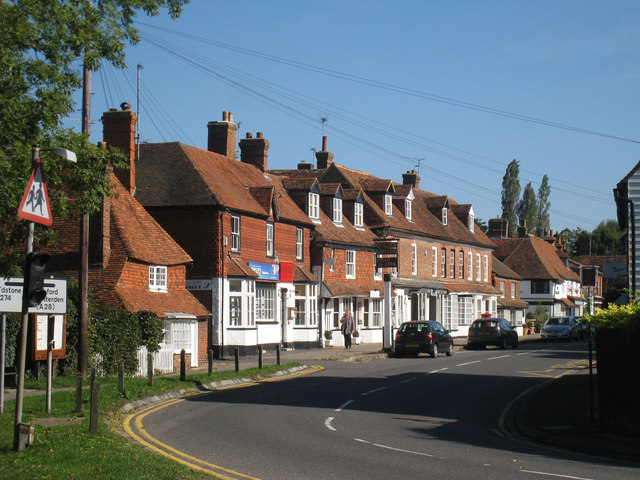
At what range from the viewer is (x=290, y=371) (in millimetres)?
29891

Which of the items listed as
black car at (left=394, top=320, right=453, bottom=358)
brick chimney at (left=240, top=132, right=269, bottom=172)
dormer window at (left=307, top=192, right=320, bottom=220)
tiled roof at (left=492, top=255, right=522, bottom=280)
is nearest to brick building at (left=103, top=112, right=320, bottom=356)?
dormer window at (left=307, top=192, right=320, bottom=220)

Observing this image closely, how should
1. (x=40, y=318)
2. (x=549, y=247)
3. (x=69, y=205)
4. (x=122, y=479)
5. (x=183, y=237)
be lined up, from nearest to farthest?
(x=122, y=479), (x=69, y=205), (x=40, y=318), (x=183, y=237), (x=549, y=247)

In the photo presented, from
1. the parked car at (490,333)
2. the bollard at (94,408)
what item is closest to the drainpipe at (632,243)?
the bollard at (94,408)

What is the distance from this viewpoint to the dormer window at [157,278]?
3183 cm

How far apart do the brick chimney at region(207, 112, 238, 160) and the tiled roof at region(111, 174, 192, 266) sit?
10339 mm

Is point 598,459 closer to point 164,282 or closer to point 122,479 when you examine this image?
point 122,479

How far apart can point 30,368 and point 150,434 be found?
11.2 metres

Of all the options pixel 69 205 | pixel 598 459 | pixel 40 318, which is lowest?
pixel 598 459

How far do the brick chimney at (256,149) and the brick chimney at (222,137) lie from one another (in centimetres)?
180

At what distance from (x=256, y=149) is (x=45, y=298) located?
29558mm

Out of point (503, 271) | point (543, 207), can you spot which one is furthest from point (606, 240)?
point (503, 271)

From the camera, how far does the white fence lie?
92.5ft

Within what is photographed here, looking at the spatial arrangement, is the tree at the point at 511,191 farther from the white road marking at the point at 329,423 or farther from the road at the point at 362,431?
the white road marking at the point at 329,423

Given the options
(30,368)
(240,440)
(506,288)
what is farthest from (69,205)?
(506,288)
